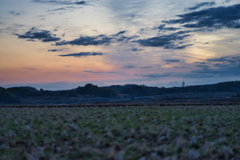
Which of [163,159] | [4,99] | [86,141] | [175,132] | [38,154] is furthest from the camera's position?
[4,99]

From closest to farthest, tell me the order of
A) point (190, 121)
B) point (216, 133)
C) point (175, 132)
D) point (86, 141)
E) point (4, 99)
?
point (86, 141) < point (175, 132) < point (216, 133) < point (190, 121) < point (4, 99)

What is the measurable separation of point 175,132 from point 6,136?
614 cm

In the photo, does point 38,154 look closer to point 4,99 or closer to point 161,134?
point 161,134

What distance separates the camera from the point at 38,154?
5242 millimetres

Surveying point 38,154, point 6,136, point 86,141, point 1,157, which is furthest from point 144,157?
point 6,136

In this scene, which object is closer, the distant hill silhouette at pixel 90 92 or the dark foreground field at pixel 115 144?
the dark foreground field at pixel 115 144

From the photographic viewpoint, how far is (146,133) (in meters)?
6.86

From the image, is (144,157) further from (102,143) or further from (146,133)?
(146,133)

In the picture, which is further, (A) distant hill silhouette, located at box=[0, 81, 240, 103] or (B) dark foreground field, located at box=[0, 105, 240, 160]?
(A) distant hill silhouette, located at box=[0, 81, 240, 103]

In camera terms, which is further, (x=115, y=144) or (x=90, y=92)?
(x=90, y=92)

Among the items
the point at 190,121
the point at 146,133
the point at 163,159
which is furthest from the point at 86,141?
the point at 190,121

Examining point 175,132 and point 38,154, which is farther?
point 175,132

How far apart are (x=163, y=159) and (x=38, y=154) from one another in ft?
10.2

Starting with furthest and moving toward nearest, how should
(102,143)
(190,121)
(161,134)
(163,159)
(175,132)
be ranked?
1. (190,121)
2. (175,132)
3. (161,134)
4. (102,143)
5. (163,159)
